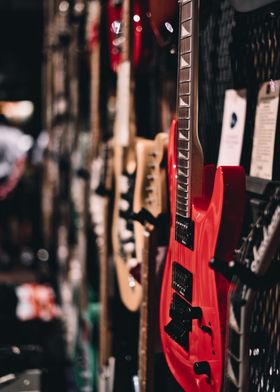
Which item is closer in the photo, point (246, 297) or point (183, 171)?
point (246, 297)

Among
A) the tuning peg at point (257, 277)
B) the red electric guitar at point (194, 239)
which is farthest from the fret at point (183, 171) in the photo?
the tuning peg at point (257, 277)

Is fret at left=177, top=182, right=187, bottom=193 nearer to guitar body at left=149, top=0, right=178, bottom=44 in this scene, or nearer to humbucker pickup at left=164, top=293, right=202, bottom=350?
humbucker pickup at left=164, top=293, right=202, bottom=350

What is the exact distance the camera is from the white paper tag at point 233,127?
4.53 feet

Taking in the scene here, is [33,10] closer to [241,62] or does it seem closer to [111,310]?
[111,310]

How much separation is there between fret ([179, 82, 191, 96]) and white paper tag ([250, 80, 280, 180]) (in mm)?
140

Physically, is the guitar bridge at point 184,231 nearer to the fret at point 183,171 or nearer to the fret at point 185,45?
the fret at point 183,171

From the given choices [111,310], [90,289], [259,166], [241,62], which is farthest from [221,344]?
[90,289]

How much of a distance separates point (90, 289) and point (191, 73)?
6.93 feet

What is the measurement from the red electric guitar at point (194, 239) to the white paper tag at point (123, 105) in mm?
607

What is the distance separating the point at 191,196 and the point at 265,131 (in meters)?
0.19

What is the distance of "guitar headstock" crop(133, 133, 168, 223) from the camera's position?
1.54 metres

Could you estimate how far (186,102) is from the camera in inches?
51.6

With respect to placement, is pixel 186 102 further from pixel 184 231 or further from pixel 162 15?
pixel 162 15

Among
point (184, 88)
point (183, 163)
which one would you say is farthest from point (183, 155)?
point (184, 88)
